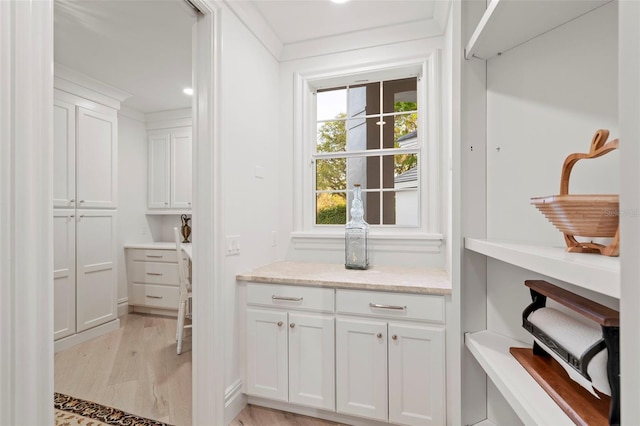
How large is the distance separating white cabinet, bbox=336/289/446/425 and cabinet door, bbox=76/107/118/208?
122 inches

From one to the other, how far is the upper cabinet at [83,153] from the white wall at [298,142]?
7.42 ft

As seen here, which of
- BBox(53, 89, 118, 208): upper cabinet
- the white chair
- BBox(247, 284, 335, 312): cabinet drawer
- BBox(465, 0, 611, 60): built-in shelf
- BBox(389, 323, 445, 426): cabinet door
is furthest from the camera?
BBox(53, 89, 118, 208): upper cabinet


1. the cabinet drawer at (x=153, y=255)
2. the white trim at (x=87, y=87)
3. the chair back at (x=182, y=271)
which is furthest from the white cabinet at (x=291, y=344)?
the white trim at (x=87, y=87)

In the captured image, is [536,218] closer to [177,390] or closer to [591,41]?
[591,41]

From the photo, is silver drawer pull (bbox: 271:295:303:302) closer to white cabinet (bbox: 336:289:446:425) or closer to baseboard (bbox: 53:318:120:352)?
white cabinet (bbox: 336:289:446:425)

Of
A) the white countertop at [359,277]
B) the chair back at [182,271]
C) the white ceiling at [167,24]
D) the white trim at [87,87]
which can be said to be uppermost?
the white ceiling at [167,24]

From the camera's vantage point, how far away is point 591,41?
0.80 meters

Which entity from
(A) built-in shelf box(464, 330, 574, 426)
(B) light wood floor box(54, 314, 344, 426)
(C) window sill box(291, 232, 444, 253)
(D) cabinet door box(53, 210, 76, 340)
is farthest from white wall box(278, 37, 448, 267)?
(D) cabinet door box(53, 210, 76, 340)

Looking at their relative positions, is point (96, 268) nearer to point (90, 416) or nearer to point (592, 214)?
point (90, 416)

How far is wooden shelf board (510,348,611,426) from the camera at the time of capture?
2.03 feet

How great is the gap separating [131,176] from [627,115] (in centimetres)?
487

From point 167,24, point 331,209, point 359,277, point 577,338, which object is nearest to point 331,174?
point 331,209

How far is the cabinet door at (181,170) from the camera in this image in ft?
13.9

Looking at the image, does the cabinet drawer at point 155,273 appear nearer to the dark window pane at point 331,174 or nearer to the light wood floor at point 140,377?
the light wood floor at point 140,377
